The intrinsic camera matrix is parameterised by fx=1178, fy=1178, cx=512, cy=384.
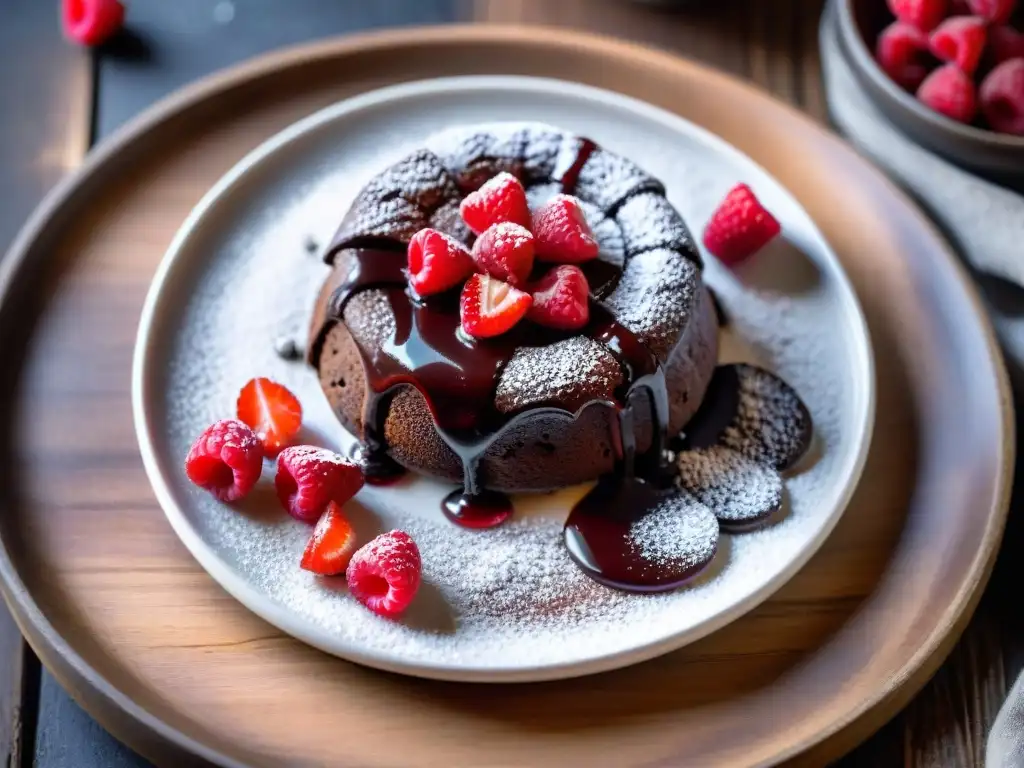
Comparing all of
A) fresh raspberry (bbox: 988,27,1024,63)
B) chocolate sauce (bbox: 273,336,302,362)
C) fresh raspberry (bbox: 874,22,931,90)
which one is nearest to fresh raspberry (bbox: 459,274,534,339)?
chocolate sauce (bbox: 273,336,302,362)

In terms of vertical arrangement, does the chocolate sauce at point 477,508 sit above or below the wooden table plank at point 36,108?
below

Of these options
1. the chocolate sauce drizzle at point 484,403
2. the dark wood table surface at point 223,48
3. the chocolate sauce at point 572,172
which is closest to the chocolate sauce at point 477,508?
the chocolate sauce drizzle at point 484,403

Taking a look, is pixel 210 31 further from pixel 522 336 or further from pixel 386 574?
pixel 386 574

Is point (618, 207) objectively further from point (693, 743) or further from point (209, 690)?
point (209, 690)

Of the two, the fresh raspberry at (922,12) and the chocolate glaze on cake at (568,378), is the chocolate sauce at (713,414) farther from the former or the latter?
the fresh raspberry at (922,12)

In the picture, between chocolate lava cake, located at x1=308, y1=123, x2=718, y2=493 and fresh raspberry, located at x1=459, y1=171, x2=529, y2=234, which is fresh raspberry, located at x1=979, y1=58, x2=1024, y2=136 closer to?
chocolate lava cake, located at x1=308, y1=123, x2=718, y2=493
